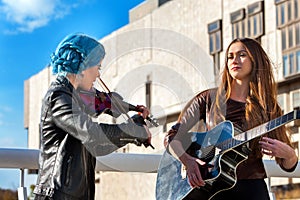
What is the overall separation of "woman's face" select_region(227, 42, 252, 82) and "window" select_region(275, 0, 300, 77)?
1318cm

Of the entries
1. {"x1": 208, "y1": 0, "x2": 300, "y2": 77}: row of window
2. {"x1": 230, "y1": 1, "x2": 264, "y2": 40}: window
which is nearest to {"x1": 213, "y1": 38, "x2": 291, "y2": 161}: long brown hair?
{"x1": 208, "y1": 0, "x2": 300, "y2": 77}: row of window

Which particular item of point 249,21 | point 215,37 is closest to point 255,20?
point 249,21

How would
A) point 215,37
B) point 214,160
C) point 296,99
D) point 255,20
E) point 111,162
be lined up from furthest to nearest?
point 215,37 → point 255,20 → point 296,99 → point 111,162 → point 214,160

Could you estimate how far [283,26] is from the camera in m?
15.6

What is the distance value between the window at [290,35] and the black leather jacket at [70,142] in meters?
13.7

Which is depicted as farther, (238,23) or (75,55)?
(238,23)

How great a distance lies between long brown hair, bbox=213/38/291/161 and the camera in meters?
2.05

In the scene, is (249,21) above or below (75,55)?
above

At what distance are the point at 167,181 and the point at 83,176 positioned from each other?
1.42ft

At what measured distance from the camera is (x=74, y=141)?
5.62 ft

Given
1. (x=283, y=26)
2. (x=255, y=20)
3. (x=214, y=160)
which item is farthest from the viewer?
(x=255, y=20)

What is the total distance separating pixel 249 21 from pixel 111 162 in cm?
1488

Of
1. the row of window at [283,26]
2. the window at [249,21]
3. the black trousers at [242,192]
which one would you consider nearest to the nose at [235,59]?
the black trousers at [242,192]

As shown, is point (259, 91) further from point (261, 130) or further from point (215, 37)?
point (215, 37)
